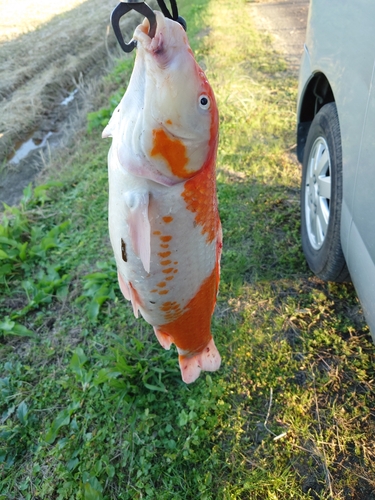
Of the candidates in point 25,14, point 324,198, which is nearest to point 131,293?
point 324,198

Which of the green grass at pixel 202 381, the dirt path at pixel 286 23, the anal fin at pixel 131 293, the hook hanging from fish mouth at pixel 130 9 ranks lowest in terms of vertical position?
the green grass at pixel 202 381

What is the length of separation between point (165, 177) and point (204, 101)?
0.81 ft

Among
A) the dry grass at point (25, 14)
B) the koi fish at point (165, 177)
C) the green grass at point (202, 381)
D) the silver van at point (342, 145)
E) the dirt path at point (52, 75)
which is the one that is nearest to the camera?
the koi fish at point (165, 177)

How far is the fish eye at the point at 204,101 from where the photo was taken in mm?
1102

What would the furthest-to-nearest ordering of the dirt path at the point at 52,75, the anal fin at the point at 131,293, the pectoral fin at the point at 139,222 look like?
the dirt path at the point at 52,75 < the anal fin at the point at 131,293 < the pectoral fin at the point at 139,222

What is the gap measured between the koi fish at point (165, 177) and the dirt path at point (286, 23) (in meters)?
5.82

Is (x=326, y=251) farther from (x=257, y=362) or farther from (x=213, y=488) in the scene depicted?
(x=213, y=488)

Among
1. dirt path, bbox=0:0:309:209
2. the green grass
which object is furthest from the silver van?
dirt path, bbox=0:0:309:209

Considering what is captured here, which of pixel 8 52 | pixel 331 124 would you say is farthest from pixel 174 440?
pixel 8 52

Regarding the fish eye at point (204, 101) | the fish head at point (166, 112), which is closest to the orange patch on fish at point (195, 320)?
the fish head at point (166, 112)

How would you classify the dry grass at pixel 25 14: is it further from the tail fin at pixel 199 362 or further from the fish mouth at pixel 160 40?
the fish mouth at pixel 160 40

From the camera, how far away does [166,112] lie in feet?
3.49

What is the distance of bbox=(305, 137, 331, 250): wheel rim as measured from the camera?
2570 mm

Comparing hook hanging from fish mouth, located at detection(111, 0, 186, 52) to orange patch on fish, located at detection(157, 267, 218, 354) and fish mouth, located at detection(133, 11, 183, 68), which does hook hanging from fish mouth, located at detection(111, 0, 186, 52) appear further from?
orange patch on fish, located at detection(157, 267, 218, 354)
